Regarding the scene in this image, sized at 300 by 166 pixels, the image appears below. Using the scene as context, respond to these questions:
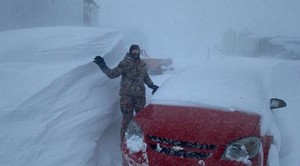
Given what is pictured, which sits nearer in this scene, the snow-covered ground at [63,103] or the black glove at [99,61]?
the snow-covered ground at [63,103]

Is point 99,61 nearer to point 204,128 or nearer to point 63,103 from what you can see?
point 63,103

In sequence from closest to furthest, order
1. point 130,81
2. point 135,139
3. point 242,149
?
point 242,149
point 135,139
point 130,81

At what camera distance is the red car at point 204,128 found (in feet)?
10.4

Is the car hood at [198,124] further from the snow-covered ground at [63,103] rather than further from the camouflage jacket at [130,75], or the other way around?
the camouflage jacket at [130,75]

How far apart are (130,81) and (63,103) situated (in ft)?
3.83

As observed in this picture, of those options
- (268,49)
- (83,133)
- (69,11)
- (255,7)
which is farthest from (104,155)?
(255,7)

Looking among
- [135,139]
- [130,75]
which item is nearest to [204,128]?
[135,139]

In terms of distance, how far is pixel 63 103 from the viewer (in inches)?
169

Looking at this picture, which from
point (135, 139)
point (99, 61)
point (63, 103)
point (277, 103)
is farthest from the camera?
point (99, 61)

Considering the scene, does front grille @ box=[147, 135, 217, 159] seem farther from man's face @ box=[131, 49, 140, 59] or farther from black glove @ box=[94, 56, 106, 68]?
man's face @ box=[131, 49, 140, 59]

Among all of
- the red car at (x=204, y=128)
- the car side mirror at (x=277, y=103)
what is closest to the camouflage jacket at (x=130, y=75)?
the red car at (x=204, y=128)

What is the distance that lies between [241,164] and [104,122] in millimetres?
2250

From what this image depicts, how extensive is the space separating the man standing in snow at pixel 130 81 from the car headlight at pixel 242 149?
2055mm

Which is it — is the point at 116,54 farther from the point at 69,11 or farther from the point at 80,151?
the point at 69,11
